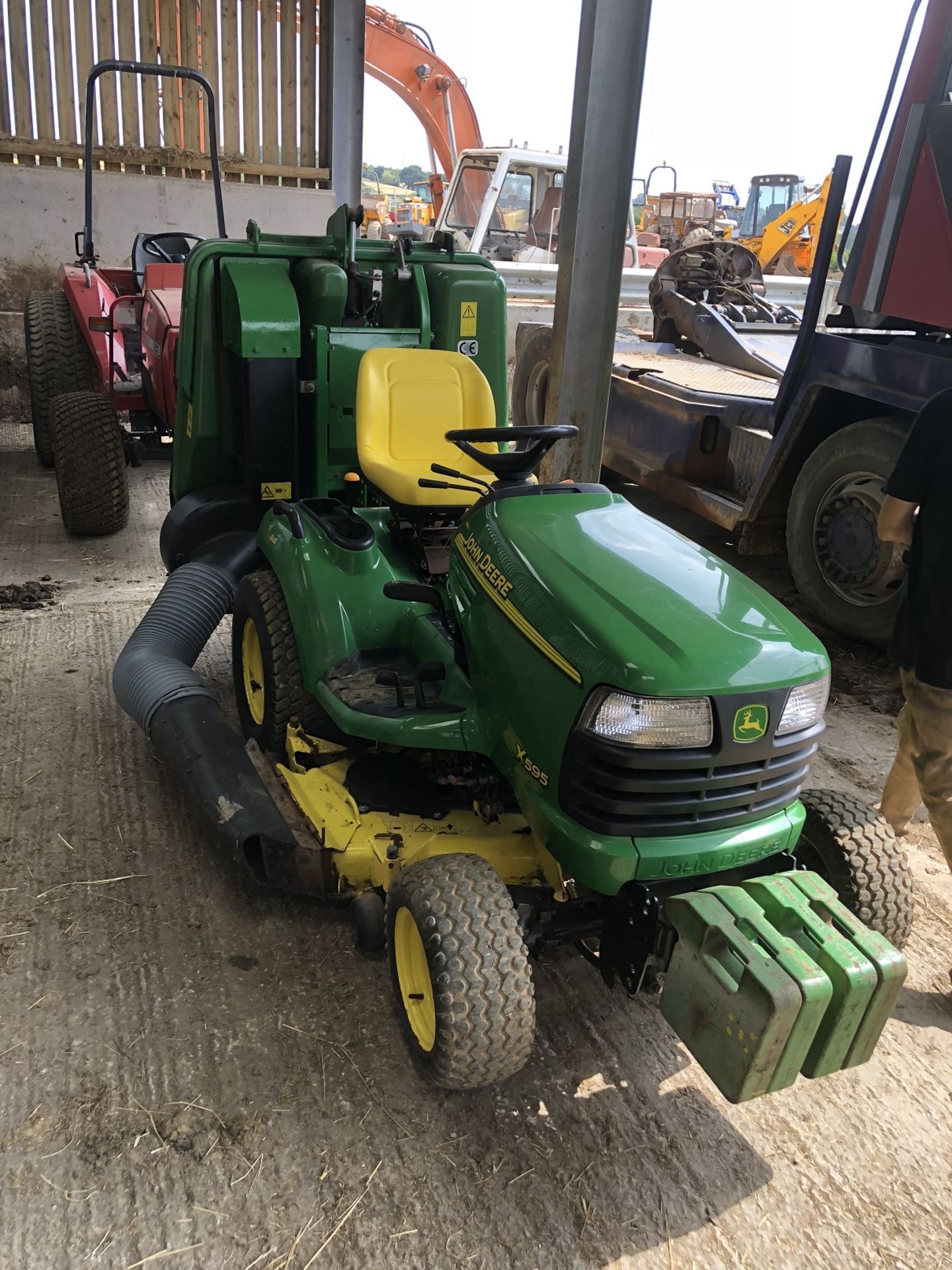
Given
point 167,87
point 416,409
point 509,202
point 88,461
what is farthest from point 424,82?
point 416,409

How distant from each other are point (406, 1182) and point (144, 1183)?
1.54ft

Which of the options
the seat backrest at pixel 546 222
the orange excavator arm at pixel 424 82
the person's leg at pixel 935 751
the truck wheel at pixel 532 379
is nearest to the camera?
the person's leg at pixel 935 751

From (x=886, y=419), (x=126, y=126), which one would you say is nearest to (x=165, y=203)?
(x=126, y=126)

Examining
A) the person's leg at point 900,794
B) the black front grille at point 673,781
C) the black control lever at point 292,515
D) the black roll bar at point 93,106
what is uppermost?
the black roll bar at point 93,106

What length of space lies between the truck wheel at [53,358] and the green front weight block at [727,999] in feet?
16.3

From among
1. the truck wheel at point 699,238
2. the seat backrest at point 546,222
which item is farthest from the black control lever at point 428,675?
the seat backrest at point 546,222

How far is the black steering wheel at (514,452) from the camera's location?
247cm

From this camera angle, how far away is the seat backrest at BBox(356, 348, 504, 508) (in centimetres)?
291

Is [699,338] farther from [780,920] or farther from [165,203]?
[780,920]

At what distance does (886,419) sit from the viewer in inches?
158

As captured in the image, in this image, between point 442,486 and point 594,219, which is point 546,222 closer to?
point 594,219

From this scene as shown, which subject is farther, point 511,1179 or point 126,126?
point 126,126

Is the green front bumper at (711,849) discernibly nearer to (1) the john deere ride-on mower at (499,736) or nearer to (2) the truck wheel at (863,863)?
(1) the john deere ride-on mower at (499,736)

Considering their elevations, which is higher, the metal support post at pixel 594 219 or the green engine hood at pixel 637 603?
the metal support post at pixel 594 219
